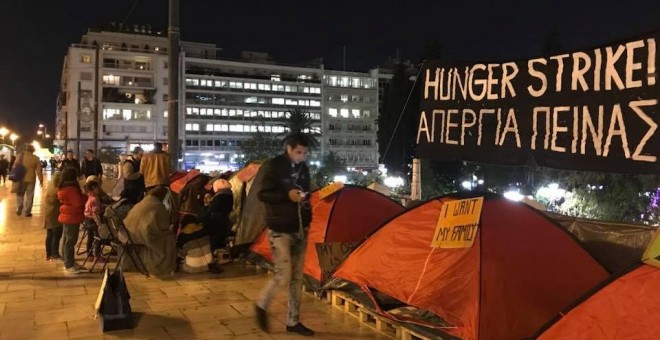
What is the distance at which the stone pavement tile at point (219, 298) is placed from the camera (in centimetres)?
672

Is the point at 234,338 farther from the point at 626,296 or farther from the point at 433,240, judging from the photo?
the point at 626,296

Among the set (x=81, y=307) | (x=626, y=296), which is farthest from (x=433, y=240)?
(x=81, y=307)

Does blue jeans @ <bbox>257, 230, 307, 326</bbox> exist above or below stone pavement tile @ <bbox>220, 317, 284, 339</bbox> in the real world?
above

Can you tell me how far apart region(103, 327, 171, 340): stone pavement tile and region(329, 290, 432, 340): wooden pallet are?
6.24ft

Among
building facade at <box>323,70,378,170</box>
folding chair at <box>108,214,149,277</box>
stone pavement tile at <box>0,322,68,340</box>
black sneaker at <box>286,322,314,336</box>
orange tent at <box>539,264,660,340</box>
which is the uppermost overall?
building facade at <box>323,70,378,170</box>

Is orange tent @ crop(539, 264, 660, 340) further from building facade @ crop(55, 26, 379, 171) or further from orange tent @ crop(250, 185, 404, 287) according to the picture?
building facade @ crop(55, 26, 379, 171)

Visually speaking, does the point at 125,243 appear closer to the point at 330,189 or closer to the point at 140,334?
the point at 140,334

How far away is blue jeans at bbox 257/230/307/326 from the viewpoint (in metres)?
5.29

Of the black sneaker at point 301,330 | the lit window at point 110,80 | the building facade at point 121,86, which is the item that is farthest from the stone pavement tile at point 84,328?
the lit window at point 110,80

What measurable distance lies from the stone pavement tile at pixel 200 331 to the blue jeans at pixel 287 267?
0.57 m

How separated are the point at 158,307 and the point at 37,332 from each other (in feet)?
4.16

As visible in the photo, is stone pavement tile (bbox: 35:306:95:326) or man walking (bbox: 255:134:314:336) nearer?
man walking (bbox: 255:134:314:336)

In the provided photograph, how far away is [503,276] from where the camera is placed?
470 cm

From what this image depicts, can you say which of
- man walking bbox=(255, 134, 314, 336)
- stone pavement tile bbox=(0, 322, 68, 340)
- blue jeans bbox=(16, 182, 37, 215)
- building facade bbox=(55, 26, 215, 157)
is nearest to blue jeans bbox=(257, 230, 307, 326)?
man walking bbox=(255, 134, 314, 336)
